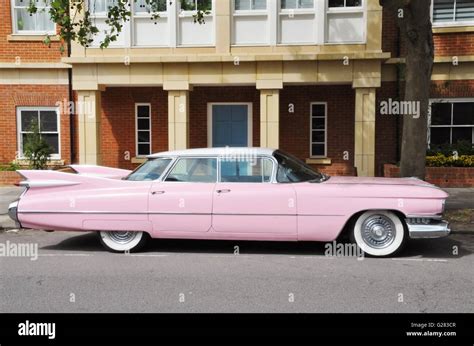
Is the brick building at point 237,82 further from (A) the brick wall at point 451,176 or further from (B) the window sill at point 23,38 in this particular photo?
(A) the brick wall at point 451,176

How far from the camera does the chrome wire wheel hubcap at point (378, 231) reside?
6.89 m

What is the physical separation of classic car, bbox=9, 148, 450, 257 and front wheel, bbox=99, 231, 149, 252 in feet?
0.05

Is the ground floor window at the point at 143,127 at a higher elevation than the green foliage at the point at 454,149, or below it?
higher

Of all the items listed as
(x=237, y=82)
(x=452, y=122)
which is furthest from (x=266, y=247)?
(x=452, y=122)

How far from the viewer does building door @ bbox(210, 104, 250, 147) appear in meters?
15.8

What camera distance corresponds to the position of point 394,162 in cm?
1474

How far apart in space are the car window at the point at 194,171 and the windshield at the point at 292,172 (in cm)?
92

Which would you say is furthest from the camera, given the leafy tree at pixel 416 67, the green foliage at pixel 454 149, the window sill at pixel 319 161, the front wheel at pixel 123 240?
the window sill at pixel 319 161

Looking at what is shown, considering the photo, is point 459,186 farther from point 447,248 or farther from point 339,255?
point 339,255

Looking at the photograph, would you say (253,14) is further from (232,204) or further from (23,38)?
(232,204)

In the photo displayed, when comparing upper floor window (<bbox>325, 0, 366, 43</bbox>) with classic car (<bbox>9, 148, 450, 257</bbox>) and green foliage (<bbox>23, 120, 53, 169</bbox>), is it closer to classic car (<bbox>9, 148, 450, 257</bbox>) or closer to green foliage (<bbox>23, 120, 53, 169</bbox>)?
classic car (<bbox>9, 148, 450, 257</bbox>)

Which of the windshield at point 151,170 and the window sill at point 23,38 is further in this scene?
the window sill at point 23,38

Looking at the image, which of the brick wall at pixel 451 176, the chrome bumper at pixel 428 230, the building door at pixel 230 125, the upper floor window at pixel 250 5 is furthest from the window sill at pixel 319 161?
the chrome bumper at pixel 428 230

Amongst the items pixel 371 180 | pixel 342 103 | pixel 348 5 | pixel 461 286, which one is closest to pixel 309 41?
pixel 348 5
